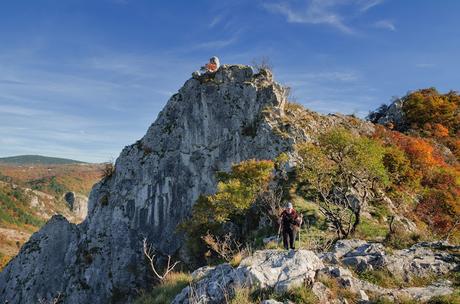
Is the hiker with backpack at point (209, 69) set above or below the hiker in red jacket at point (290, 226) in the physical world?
above

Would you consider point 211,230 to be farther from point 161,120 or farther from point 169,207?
point 161,120

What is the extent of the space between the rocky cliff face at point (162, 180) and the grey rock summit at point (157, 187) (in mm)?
97

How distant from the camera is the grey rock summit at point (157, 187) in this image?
34.2m

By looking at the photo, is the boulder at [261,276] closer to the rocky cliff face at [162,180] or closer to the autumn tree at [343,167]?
the autumn tree at [343,167]

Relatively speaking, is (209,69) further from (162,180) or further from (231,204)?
(231,204)

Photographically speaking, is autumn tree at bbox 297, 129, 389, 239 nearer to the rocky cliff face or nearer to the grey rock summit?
the rocky cliff face

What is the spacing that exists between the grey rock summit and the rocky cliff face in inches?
3.8

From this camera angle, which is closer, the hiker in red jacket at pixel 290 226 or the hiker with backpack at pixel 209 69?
the hiker in red jacket at pixel 290 226

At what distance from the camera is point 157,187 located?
36844mm

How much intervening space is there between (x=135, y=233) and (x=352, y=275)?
29352 mm

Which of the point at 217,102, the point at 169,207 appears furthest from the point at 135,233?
the point at 217,102

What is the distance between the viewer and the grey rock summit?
34.2 meters

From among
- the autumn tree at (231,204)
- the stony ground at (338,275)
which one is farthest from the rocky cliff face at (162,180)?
the stony ground at (338,275)

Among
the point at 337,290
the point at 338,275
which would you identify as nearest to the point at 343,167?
the point at 338,275
